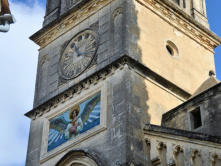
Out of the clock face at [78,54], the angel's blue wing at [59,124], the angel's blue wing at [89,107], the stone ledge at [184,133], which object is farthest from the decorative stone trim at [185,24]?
the stone ledge at [184,133]

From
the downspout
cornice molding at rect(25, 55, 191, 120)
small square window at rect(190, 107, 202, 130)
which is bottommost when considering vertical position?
the downspout

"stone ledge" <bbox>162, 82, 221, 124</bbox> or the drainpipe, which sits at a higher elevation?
"stone ledge" <bbox>162, 82, 221, 124</bbox>

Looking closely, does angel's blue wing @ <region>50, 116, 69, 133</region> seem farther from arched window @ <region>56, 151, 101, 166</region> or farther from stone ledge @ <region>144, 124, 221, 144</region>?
stone ledge @ <region>144, 124, 221, 144</region>

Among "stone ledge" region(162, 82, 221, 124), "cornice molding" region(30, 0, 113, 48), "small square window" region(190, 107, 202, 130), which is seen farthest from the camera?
"cornice molding" region(30, 0, 113, 48)

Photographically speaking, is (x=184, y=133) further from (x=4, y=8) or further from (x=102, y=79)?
(x=4, y=8)

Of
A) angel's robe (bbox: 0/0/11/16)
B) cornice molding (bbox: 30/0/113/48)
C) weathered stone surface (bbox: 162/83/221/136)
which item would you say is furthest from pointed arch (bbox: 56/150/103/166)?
angel's robe (bbox: 0/0/11/16)

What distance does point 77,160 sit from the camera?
23484 mm

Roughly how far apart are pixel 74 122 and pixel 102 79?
2.05m

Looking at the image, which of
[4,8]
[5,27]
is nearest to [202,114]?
[4,8]

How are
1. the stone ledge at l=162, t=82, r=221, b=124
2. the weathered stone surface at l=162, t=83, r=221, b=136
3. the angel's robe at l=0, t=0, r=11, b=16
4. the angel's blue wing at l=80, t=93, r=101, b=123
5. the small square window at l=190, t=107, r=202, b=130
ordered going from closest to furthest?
1. the angel's robe at l=0, t=0, r=11, b=16
2. the weathered stone surface at l=162, t=83, r=221, b=136
3. the stone ledge at l=162, t=82, r=221, b=124
4. the small square window at l=190, t=107, r=202, b=130
5. the angel's blue wing at l=80, t=93, r=101, b=123

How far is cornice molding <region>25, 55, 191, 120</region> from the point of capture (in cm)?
2409

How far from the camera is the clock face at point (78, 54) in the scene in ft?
85.8

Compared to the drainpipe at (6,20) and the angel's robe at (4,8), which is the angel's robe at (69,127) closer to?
the angel's robe at (4,8)

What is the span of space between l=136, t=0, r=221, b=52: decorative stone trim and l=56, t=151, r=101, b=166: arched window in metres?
7.26
